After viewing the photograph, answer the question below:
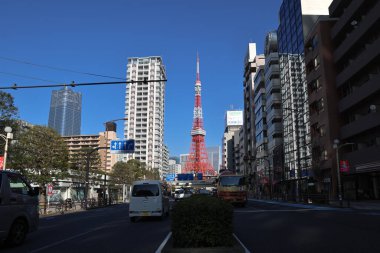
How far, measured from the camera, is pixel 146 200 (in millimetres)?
21531

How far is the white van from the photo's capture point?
21.2 metres

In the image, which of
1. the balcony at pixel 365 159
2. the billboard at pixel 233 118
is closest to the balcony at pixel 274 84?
the balcony at pixel 365 159

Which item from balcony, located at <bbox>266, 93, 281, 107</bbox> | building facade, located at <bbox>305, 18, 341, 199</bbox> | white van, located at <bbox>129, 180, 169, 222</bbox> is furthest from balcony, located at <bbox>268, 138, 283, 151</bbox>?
white van, located at <bbox>129, 180, 169, 222</bbox>

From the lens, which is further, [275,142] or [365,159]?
[275,142]

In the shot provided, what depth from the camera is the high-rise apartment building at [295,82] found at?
57.9 meters

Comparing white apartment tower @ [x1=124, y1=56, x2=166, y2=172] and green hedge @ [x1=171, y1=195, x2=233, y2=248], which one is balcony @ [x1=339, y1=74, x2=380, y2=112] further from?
white apartment tower @ [x1=124, y1=56, x2=166, y2=172]

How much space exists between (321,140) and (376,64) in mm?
13513

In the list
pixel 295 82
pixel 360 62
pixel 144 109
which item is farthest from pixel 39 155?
pixel 144 109

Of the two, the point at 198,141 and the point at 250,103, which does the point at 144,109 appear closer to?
the point at 198,141

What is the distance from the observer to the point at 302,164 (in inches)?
2296

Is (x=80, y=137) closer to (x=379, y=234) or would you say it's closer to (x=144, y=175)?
(x=144, y=175)

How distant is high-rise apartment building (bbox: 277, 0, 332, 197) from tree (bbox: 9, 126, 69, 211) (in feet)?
102

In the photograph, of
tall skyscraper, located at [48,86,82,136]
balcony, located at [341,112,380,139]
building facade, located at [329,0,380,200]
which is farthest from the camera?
tall skyscraper, located at [48,86,82,136]

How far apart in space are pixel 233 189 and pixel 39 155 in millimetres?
17953
